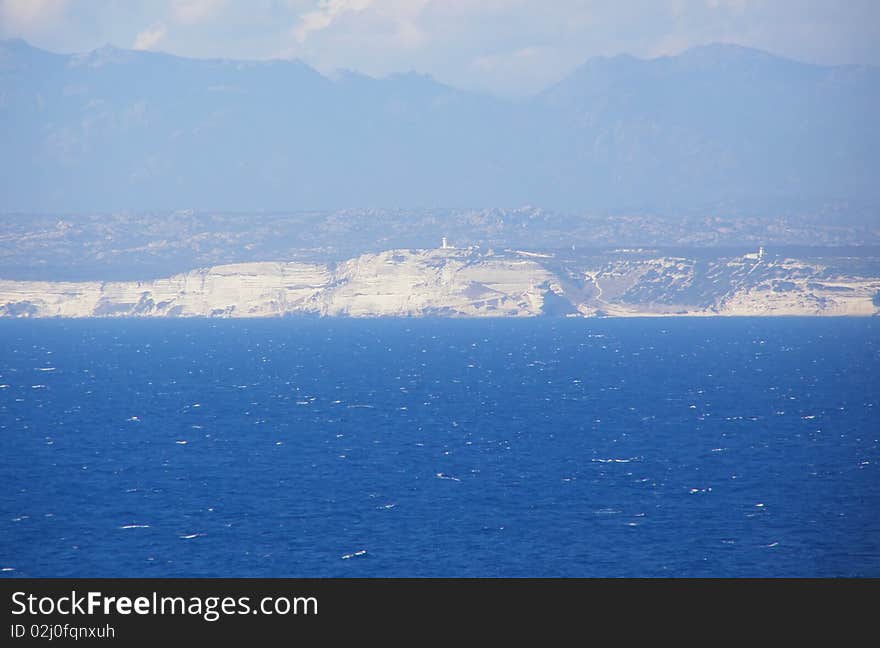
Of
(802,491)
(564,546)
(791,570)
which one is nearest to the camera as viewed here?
(791,570)

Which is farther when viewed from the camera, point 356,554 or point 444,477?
point 444,477

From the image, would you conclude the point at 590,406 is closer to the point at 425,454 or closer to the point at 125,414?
the point at 425,454

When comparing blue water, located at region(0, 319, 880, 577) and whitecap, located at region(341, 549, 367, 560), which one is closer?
whitecap, located at region(341, 549, 367, 560)

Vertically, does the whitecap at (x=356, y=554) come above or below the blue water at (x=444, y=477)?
below

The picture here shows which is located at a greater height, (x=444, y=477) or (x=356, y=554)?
(x=444, y=477)

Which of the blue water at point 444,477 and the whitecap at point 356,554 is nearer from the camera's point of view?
the whitecap at point 356,554

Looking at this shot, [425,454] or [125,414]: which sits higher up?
[125,414]

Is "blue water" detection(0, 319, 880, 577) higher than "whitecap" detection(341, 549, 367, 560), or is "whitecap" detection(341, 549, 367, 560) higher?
"blue water" detection(0, 319, 880, 577)
